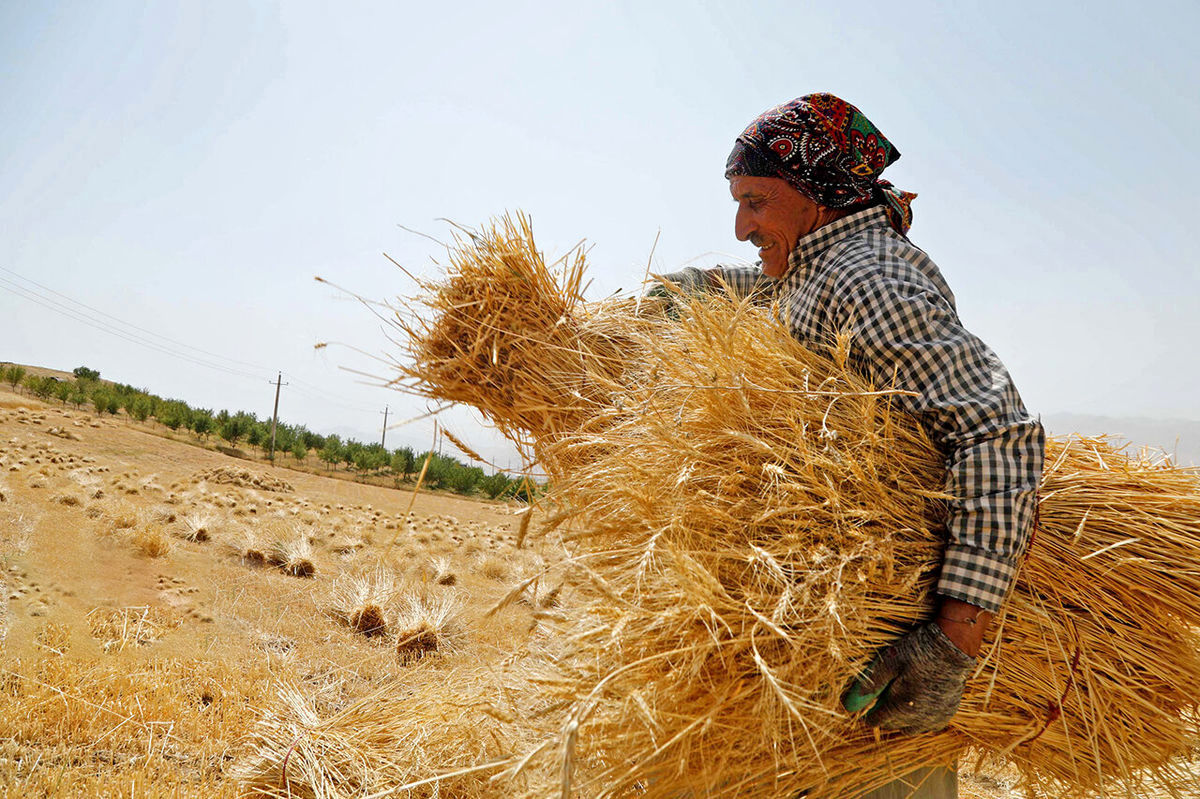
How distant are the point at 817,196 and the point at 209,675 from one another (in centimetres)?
360

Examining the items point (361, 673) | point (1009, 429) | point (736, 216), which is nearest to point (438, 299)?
point (736, 216)

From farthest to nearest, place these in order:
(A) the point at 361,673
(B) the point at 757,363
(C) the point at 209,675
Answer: (A) the point at 361,673
(C) the point at 209,675
(B) the point at 757,363

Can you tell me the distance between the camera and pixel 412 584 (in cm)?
571

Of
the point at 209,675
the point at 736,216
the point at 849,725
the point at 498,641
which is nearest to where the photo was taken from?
the point at 849,725

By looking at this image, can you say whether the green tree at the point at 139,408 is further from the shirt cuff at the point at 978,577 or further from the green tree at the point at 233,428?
the shirt cuff at the point at 978,577

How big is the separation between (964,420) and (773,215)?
0.66 m

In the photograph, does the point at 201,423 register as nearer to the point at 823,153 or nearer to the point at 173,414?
the point at 173,414

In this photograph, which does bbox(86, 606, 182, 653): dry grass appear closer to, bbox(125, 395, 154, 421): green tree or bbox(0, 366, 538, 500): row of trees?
bbox(0, 366, 538, 500): row of trees

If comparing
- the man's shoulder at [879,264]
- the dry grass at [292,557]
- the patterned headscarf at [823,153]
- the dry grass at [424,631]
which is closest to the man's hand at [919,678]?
the man's shoulder at [879,264]

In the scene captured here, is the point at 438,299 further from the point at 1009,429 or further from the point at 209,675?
the point at 209,675

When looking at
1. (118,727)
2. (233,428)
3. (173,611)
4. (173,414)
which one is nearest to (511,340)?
(118,727)

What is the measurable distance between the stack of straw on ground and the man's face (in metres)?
0.21

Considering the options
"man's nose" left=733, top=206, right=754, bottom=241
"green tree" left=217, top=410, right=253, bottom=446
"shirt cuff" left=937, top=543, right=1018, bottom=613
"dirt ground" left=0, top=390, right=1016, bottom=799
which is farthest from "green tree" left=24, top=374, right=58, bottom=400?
"shirt cuff" left=937, top=543, right=1018, bottom=613

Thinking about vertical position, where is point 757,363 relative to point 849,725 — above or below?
above
